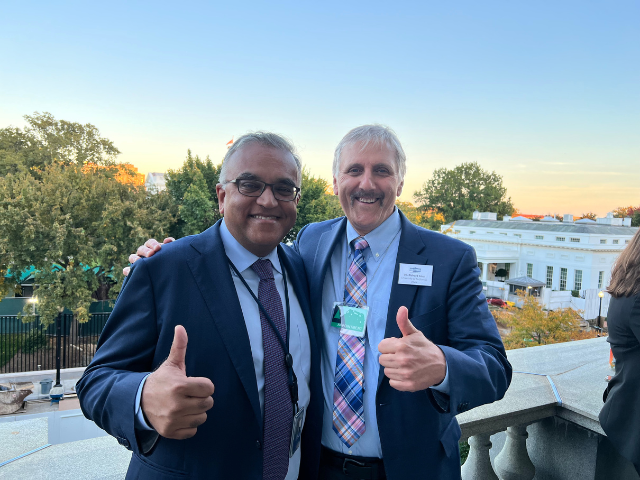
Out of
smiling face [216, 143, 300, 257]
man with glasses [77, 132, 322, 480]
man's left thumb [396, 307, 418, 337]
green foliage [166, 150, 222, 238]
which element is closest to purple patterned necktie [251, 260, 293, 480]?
man with glasses [77, 132, 322, 480]

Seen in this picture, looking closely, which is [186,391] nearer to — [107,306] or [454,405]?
[454,405]

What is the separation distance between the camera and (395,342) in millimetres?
1467

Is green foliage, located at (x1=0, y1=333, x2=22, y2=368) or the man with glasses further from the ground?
the man with glasses

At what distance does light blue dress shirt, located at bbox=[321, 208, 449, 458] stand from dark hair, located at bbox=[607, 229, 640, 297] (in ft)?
4.12

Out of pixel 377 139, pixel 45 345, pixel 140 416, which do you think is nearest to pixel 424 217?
pixel 45 345

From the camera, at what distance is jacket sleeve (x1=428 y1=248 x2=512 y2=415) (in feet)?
5.33

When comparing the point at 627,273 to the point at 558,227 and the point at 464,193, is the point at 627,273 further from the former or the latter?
the point at 464,193

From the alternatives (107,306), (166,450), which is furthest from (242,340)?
(107,306)

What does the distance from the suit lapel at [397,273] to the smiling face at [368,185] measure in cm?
18

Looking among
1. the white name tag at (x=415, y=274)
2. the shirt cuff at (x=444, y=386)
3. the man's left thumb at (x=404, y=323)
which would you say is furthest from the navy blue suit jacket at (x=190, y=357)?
the white name tag at (x=415, y=274)

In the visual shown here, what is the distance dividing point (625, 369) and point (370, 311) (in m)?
1.44

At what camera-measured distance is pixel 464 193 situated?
68.4m

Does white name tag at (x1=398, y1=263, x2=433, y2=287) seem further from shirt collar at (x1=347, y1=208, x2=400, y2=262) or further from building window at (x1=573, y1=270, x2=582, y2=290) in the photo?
building window at (x1=573, y1=270, x2=582, y2=290)

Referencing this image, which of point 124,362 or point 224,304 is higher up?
point 224,304
